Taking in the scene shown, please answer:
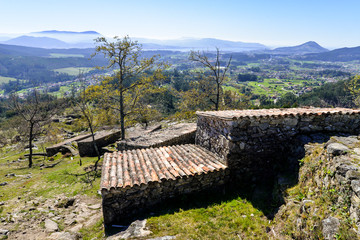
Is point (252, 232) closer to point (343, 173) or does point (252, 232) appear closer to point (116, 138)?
point (343, 173)

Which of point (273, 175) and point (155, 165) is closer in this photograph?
point (273, 175)

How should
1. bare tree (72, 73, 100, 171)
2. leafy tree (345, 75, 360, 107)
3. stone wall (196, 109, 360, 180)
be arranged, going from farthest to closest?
leafy tree (345, 75, 360, 107) → bare tree (72, 73, 100, 171) → stone wall (196, 109, 360, 180)

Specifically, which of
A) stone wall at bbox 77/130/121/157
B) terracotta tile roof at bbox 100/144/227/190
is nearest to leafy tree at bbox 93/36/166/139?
stone wall at bbox 77/130/121/157

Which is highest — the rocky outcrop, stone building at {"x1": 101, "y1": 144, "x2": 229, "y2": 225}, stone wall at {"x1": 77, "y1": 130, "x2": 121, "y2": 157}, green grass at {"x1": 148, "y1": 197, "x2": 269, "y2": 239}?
the rocky outcrop

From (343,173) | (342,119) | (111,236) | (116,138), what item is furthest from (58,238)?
(116,138)

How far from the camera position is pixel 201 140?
11.2 meters

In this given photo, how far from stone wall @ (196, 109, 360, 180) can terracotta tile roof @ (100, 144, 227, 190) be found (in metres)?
1.02

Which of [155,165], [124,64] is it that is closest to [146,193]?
[155,165]

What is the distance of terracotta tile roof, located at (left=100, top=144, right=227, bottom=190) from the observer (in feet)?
24.4

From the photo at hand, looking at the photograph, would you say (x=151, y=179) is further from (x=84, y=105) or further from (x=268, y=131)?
(x=84, y=105)

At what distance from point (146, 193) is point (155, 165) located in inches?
70.1

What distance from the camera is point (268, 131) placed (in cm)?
802

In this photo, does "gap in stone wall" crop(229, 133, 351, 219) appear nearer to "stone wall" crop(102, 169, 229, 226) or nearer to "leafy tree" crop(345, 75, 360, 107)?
"stone wall" crop(102, 169, 229, 226)

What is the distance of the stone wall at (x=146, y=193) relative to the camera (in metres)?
6.91
